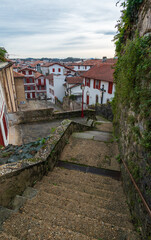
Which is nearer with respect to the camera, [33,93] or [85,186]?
[85,186]

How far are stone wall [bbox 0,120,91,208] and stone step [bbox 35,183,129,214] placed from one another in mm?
470

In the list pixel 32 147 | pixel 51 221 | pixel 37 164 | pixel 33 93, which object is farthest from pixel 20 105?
pixel 51 221

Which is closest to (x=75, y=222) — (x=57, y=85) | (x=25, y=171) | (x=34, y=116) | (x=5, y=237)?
(x=5, y=237)

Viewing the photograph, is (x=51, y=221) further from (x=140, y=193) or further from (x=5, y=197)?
(x=140, y=193)

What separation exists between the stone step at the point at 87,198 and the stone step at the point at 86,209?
0.19 meters

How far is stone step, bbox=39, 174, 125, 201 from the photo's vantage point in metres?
4.11

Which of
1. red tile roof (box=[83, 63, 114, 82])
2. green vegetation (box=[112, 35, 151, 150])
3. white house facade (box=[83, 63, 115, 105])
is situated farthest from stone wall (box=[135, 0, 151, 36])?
red tile roof (box=[83, 63, 114, 82])

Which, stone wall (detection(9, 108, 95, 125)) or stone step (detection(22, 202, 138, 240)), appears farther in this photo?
stone wall (detection(9, 108, 95, 125))

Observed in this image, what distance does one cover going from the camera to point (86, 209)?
3.44 meters

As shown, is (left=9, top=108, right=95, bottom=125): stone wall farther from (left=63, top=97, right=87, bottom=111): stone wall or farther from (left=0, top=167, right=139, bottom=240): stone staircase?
(left=63, top=97, right=87, bottom=111): stone wall

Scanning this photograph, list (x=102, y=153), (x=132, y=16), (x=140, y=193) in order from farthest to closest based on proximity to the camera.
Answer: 1. (x=102, y=153)
2. (x=132, y=16)
3. (x=140, y=193)

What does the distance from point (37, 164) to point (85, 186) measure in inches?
65.9

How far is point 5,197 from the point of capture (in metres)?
3.69

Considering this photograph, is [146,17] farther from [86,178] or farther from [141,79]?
[86,178]
